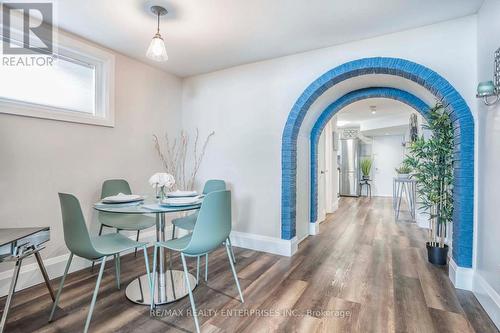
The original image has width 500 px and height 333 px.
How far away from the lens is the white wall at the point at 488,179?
5.86ft

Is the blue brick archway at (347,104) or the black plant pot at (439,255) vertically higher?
the blue brick archway at (347,104)

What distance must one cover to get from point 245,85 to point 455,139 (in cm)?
241

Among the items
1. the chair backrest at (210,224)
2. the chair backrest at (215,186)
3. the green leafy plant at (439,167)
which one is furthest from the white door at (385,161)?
the chair backrest at (210,224)

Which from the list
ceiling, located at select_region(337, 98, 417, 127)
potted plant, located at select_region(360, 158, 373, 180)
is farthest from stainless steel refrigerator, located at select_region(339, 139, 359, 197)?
ceiling, located at select_region(337, 98, 417, 127)

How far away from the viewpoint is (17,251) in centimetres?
165

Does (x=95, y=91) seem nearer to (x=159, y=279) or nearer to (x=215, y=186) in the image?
(x=215, y=186)

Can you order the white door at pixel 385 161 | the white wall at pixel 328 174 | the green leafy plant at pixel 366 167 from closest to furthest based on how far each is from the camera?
the white wall at pixel 328 174 → the green leafy plant at pixel 366 167 → the white door at pixel 385 161

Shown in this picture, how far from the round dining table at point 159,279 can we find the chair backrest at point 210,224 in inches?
9.0

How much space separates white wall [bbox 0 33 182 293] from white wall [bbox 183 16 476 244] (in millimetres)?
647

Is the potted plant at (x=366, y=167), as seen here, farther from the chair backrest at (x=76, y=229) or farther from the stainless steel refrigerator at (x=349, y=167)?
the chair backrest at (x=76, y=229)

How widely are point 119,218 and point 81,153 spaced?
807mm

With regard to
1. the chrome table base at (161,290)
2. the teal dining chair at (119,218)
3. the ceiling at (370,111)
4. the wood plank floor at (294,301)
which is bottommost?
the wood plank floor at (294,301)

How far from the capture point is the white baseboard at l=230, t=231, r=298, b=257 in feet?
10.1

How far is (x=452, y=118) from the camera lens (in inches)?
93.0
